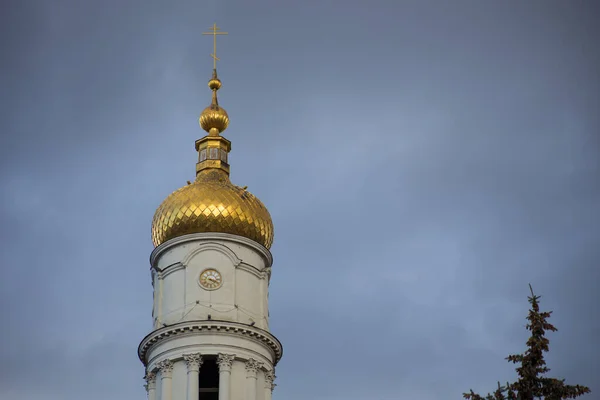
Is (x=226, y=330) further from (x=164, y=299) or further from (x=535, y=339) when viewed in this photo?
(x=535, y=339)

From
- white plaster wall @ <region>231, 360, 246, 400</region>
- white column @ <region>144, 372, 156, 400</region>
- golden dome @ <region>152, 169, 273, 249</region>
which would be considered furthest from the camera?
golden dome @ <region>152, 169, 273, 249</region>

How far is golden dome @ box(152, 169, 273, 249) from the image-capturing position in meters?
61.8

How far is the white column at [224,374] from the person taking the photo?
5756 cm

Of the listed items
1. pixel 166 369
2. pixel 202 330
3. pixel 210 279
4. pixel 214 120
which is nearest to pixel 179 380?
pixel 166 369

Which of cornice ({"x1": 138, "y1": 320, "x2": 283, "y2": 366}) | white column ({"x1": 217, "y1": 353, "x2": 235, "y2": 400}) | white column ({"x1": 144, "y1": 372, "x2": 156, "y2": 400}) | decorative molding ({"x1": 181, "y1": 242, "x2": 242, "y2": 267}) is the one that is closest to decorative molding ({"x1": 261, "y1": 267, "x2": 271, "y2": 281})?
decorative molding ({"x1": 181, "y1": 242, "x2": 242, "y2": 267})

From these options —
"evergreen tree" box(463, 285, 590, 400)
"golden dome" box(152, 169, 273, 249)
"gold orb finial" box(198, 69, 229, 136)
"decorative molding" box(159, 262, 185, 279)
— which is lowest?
"evergreen tree" box(463, 285, 590, 400)

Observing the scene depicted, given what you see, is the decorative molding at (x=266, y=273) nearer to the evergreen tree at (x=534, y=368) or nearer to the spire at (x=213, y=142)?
the spire at (x=213, y=142)

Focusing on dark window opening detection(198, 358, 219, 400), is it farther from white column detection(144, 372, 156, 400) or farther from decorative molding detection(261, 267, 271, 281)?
decorative molding detection(261, 267, 271, 281)

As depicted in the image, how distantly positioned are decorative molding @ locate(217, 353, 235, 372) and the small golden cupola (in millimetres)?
6226

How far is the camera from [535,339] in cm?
4603

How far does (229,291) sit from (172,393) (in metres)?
5.31

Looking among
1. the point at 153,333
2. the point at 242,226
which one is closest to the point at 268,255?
the point at 242,226

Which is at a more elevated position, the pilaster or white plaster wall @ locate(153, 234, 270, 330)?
white plaster wall @ locate(153, 234, 270, 330)

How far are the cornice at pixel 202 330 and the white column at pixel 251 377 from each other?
43.2 inches
